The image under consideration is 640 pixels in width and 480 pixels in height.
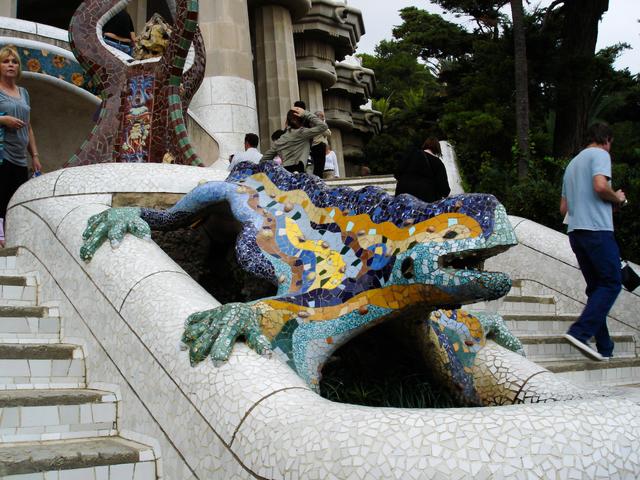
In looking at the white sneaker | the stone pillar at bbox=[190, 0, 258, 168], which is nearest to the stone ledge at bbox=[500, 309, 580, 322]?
the white sneaker

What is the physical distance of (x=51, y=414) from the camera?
3.77 m

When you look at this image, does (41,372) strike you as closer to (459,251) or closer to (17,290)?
(17,290)

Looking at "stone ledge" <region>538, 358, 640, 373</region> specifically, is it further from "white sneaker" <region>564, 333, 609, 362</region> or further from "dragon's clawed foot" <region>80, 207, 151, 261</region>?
"dragon's clawed foot" <region>80, 207, 151, 261</region>

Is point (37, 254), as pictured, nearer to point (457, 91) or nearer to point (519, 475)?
point (519, 475)

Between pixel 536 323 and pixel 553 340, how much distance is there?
0.56 meters

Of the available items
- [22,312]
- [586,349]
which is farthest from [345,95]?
[22,312]

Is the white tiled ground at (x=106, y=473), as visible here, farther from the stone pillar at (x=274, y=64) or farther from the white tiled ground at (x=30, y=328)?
the stone pillar at (x=274, y=64)

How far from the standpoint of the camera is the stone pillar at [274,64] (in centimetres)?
2247

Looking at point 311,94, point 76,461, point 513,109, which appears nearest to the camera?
point 76,461

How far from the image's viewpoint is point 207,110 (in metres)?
16.0

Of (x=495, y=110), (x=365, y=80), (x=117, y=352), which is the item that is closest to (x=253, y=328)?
(x=117, y=352)

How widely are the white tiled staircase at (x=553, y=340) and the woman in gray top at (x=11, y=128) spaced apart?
13.0 ft

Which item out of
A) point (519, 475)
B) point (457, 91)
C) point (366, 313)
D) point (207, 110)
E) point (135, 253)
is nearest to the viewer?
point (519, 475)

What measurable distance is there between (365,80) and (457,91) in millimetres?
7656
